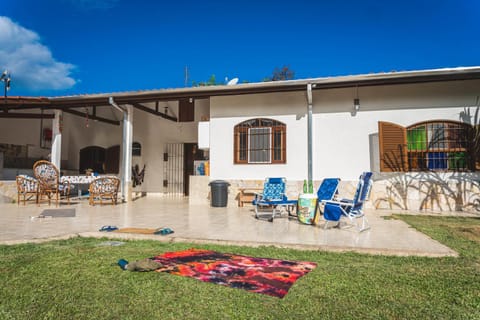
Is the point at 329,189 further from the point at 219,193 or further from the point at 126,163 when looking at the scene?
the point at 126,163

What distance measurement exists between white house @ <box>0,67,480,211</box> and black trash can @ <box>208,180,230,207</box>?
40 cm

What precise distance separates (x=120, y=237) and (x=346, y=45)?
21.6 m

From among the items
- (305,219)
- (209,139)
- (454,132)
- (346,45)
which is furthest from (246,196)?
(346,45)

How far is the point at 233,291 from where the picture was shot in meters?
2.40

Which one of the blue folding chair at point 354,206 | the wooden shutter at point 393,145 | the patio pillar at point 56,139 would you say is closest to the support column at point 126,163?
the patio pillar at point 56,139

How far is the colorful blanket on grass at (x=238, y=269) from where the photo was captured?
8.31ft

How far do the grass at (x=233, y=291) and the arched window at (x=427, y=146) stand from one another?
16.3ft

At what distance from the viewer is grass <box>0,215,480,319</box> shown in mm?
2039

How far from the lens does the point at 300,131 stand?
8.80 metres

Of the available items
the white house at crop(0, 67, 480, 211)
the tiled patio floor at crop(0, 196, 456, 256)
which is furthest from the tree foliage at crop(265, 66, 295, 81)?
the tiled patio floor at crop(0, 196, 456, 256)

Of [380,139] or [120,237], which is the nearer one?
[120,237]

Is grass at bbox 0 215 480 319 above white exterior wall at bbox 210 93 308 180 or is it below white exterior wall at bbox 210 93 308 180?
below

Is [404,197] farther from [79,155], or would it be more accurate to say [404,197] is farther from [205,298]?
[79,155]

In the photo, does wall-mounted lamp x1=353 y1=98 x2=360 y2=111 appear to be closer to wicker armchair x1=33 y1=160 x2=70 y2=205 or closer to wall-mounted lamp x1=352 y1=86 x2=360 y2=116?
wall-mounted lamp x1=352 y1=86 x2=360 y2=116
